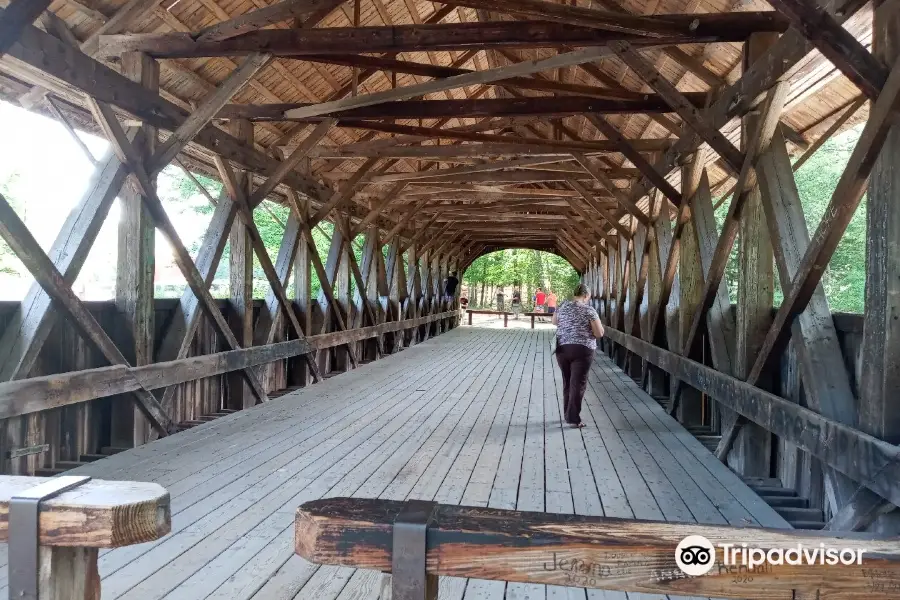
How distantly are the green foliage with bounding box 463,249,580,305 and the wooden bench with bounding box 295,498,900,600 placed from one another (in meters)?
40.3

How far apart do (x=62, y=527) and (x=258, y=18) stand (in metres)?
4.10

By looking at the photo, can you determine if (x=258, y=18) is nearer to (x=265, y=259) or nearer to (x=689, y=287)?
(x=265, y=259)

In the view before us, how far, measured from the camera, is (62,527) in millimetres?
1478

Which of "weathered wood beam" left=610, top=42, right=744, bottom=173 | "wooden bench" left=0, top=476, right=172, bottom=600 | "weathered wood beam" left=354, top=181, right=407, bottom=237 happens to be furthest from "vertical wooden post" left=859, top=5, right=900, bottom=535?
"weathered wood beam" left=354, top=181, right=407, bottom=237

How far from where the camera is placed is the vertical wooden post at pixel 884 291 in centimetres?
273

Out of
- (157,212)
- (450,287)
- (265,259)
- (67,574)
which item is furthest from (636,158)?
(450,287)

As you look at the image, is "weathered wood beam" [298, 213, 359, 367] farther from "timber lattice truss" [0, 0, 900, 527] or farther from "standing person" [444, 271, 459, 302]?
"standing person" [444, 271, 459, 302]

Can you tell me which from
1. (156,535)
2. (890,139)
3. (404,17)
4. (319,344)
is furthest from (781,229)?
(319,344)

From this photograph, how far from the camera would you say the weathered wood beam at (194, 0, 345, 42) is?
4.73 m

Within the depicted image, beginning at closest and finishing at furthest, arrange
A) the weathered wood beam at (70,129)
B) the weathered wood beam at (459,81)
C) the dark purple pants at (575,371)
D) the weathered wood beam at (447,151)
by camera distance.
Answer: the weathered wood beam at (70,129)
the weathered wood beam at (459,81)
the dark purple pants at (575,371)
the weathered wood beam at (447,151)

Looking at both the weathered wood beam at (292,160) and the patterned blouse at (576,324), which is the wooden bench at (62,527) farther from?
the weathered wood beam at (292,160)

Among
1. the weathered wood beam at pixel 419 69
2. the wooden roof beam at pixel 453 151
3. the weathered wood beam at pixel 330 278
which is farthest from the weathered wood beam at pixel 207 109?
the weathered wood beam at pixel 330 278

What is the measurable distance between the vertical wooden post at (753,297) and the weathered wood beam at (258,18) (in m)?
3.16

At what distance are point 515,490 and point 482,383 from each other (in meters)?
4.96
